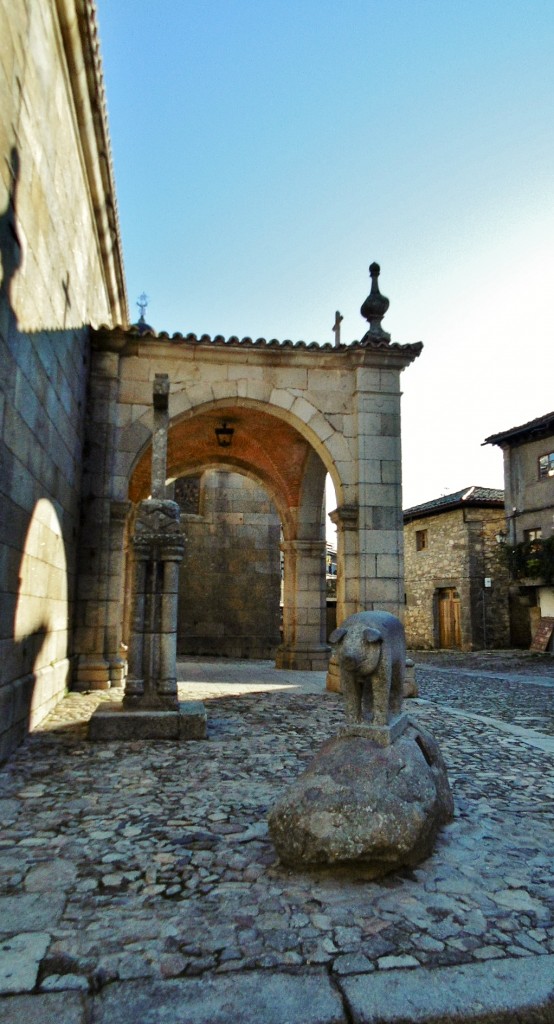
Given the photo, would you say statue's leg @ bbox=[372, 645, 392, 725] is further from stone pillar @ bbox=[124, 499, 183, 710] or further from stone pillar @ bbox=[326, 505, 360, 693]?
stone pillar @ bbox=[326, 505, 360, 693]

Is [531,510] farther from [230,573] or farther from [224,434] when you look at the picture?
[224,434]

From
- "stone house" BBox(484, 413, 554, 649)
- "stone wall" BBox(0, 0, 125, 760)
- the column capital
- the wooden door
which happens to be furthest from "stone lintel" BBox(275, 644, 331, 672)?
the wooden door

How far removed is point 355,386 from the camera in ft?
30.7

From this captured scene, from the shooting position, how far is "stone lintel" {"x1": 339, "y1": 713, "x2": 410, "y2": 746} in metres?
3.07

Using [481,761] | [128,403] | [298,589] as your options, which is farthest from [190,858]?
[298,589]

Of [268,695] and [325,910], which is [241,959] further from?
[268,695]

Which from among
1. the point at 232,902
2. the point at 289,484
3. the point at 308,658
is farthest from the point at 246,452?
the point at 232,902

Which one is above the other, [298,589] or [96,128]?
[96,128]

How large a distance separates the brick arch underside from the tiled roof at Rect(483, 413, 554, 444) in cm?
996

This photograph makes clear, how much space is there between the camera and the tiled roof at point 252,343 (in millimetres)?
8953

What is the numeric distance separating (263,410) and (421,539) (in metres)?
17.1

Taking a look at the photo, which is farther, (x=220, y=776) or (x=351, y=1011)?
(x=220, y=776)

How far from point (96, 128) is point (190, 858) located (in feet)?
27.1

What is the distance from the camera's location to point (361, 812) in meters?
2.69
